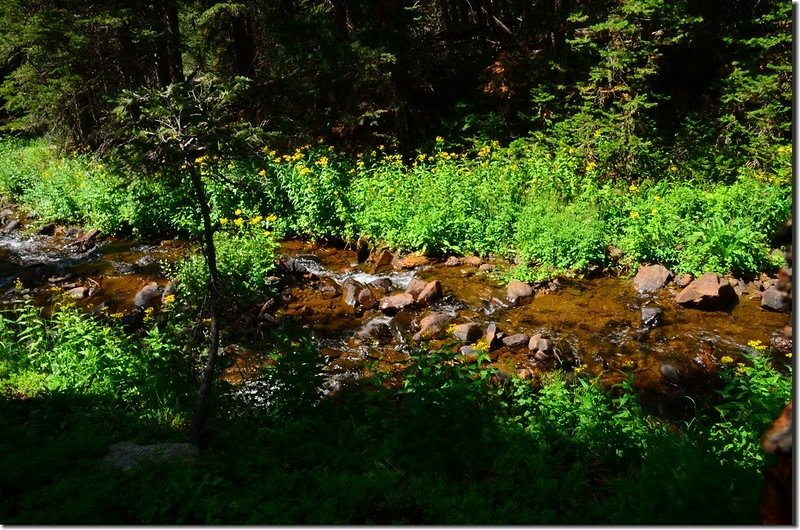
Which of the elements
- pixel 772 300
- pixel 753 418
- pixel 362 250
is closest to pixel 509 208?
pixel 362 250

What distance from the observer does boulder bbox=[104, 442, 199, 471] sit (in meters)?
3.63

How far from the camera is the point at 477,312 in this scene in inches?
306

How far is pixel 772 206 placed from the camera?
810cm

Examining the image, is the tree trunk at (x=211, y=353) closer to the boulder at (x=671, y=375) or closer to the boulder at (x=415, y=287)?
the boulder at (x=415, y=287)

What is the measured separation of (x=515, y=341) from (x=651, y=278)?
2.86m

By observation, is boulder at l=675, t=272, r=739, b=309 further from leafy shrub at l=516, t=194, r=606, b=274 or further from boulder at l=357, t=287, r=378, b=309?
boulder at l=357, t=287, r=378, b=309

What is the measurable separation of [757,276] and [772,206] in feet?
3.57

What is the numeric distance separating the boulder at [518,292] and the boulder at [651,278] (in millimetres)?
1611

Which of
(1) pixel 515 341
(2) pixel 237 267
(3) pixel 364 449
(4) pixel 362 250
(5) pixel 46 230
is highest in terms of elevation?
(2) pixel 237 267

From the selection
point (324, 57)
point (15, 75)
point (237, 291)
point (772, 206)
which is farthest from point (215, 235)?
point (15, 75)

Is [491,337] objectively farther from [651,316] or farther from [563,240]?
[563,240]

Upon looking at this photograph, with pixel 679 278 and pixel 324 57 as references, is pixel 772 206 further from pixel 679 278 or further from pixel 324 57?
pixel 324 57

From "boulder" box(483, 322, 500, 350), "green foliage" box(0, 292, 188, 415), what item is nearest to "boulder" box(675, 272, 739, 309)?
"boulder" box(483, 322, 500, 350)

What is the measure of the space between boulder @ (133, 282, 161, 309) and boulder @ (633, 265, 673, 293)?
7.26 m
